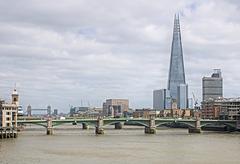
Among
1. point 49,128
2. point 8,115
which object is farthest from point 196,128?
point 8,115

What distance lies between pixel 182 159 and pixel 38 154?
19.6 meters

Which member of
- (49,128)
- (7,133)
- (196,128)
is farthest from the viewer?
(196,128)

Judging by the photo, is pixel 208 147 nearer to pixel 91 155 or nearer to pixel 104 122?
pixel 91 155

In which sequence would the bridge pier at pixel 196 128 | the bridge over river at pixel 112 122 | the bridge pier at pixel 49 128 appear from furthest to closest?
the bridge pier at pixel 196 128 < the bridge over river at pixel 112 122 < the bridge pier at pixel 49 128

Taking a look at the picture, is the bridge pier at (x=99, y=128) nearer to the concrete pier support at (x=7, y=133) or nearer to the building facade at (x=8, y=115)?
the building facade at (x=8, y=115)

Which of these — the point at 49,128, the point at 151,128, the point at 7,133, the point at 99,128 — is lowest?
the point at 7,133

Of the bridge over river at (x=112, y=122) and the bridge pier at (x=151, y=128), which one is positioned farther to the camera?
the bridge pier at (x=151, y=128)

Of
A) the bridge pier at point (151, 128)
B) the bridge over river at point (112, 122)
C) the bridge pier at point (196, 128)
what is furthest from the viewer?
the bridge pier at point (196, 128)

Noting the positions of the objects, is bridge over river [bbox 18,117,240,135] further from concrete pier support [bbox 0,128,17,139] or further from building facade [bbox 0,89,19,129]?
concrete pier support [bbox 0,128,17,139]

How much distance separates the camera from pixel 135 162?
198 ft

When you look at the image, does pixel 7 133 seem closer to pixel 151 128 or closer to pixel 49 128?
pixel 49 128

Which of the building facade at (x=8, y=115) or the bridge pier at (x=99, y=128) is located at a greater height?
the building facade at (x=8, y=115)

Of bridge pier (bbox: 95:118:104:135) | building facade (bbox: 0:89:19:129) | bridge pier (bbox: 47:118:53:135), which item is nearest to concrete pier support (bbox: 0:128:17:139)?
building facade (bbox: 0:89:19:129)

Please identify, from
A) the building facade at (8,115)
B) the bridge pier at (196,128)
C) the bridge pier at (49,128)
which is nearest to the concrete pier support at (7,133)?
the building facade at (8,115)
